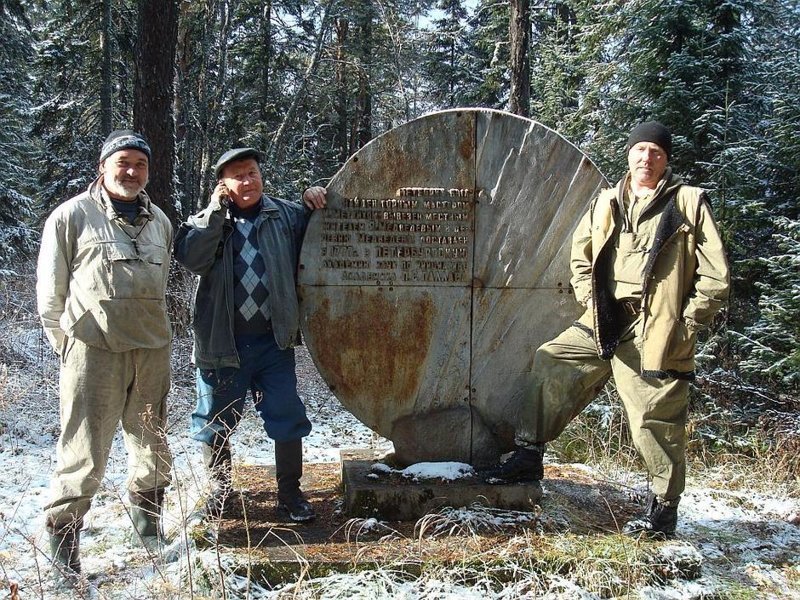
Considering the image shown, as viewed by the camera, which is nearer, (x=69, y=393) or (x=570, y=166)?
(x=69, y=393)

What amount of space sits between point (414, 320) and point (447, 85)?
20.3 m

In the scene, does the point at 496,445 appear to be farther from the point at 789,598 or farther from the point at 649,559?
the point at 789,598

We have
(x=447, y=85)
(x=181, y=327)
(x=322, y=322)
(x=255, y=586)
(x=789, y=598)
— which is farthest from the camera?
(x=447, y=85)

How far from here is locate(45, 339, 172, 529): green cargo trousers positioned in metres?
3.24

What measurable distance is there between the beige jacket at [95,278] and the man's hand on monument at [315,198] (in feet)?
2.90

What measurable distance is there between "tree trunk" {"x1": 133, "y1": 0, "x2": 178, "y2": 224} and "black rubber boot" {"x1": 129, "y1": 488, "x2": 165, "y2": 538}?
496cm

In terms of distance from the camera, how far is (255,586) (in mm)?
3098

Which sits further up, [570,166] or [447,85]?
[447,85]

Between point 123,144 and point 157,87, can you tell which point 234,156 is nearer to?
point 123,144

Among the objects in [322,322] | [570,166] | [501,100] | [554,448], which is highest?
[501,100]

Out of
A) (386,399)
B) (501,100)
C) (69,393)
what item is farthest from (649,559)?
(501,100)

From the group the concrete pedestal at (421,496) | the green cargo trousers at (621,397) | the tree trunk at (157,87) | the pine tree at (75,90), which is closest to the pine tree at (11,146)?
the pine tree at (75,90)

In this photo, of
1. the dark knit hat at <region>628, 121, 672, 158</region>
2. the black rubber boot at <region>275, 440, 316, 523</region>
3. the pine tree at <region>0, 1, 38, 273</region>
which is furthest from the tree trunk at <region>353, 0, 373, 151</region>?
the black rubber boot at <region>275, 440, 316, 523</region>

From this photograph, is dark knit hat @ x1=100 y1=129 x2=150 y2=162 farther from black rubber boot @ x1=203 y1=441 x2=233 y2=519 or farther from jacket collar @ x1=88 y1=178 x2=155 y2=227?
black rubber boot @ x1=203 y1=441 x2=233 y2=519
